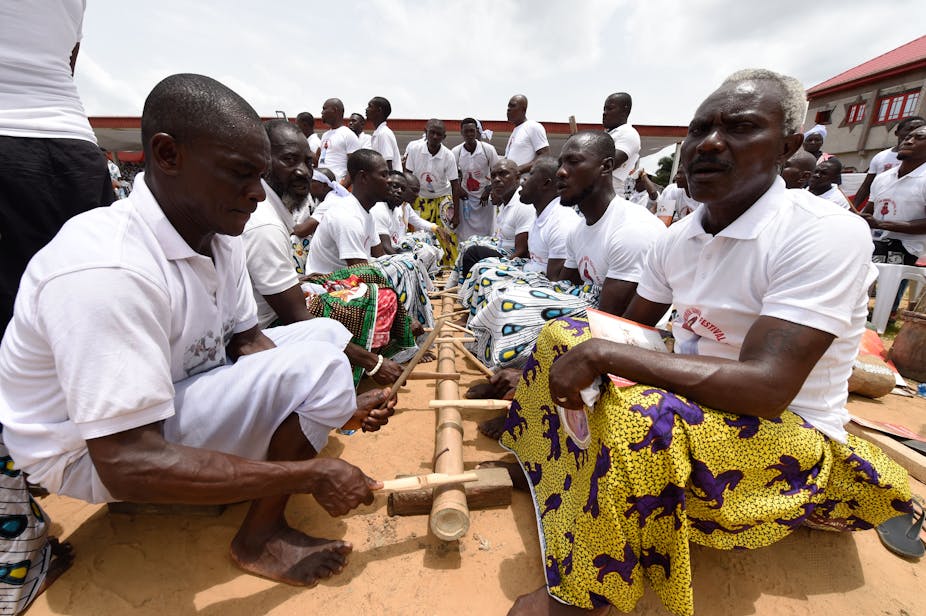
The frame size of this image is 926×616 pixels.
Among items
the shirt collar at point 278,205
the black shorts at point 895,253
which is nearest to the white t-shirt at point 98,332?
the shirt collar at point 278,205

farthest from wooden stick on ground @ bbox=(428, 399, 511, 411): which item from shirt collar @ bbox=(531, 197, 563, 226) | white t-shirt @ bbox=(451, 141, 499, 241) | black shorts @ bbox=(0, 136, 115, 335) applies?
white t-shirt @ bbox=(451, 141, 499, 241)

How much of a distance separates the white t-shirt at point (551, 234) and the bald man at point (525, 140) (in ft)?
8.92

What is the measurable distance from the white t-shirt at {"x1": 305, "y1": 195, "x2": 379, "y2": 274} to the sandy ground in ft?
6.72

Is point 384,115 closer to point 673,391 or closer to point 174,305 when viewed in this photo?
point 174,305

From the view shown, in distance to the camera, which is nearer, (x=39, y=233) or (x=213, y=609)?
(x=213, y=609)

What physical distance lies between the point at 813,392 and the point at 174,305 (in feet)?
7.36

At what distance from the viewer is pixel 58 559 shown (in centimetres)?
158

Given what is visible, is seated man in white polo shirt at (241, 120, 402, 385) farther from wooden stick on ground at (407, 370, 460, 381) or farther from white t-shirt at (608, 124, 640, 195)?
white t-shirt at (608, 124, 640, 195)

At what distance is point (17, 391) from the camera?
1.25 metres

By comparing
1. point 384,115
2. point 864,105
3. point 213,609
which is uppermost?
point 864,105

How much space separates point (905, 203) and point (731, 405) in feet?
18.2

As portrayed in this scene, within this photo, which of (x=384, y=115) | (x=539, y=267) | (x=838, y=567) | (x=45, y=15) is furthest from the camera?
(x=384, y=115)

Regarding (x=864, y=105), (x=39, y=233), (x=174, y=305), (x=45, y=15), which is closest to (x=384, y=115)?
(x=45, y=15)

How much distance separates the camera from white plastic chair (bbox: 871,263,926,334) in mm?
4219
